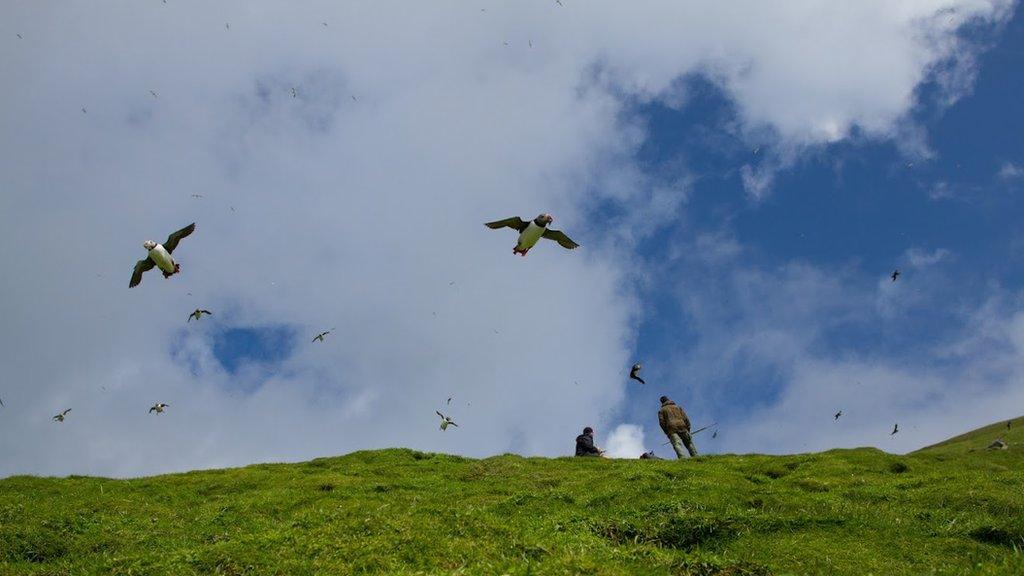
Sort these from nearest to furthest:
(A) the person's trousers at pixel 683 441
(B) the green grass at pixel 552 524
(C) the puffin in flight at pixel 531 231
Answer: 1. (B) the green grass at pixel 552 524
2. (C) the puffin in flight at pixel 531 231
3. (A) the person's trousers at pixel 683 441

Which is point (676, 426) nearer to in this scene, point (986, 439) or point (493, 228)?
point (493, 228)

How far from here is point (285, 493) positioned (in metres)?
24.5

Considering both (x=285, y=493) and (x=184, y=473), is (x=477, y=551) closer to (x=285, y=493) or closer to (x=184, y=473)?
(x=285, y=493)

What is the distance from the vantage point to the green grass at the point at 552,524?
1272 centimetres

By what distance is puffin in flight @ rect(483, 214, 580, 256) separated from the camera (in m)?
25.7

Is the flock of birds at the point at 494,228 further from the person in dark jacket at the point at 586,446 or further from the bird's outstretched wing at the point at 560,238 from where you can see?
the person in dark jacket at the point at 586,446

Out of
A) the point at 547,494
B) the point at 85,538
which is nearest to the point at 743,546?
the point at 547,494

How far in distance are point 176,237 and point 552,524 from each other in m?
17.2

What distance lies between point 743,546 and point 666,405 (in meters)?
20.6

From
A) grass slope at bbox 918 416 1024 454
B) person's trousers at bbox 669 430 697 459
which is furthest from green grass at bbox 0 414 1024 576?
grass slope at bbox 918 416 1024 454

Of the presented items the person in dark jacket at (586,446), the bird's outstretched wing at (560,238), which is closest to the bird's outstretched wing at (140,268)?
the bird's outstretched wing at (560,238)

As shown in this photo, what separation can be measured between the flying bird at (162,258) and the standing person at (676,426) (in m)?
20.8

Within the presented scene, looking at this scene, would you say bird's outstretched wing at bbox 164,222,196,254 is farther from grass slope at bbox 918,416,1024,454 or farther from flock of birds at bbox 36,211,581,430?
grass slope at bbox 918,416,1024,454

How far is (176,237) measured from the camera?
1023 inches
